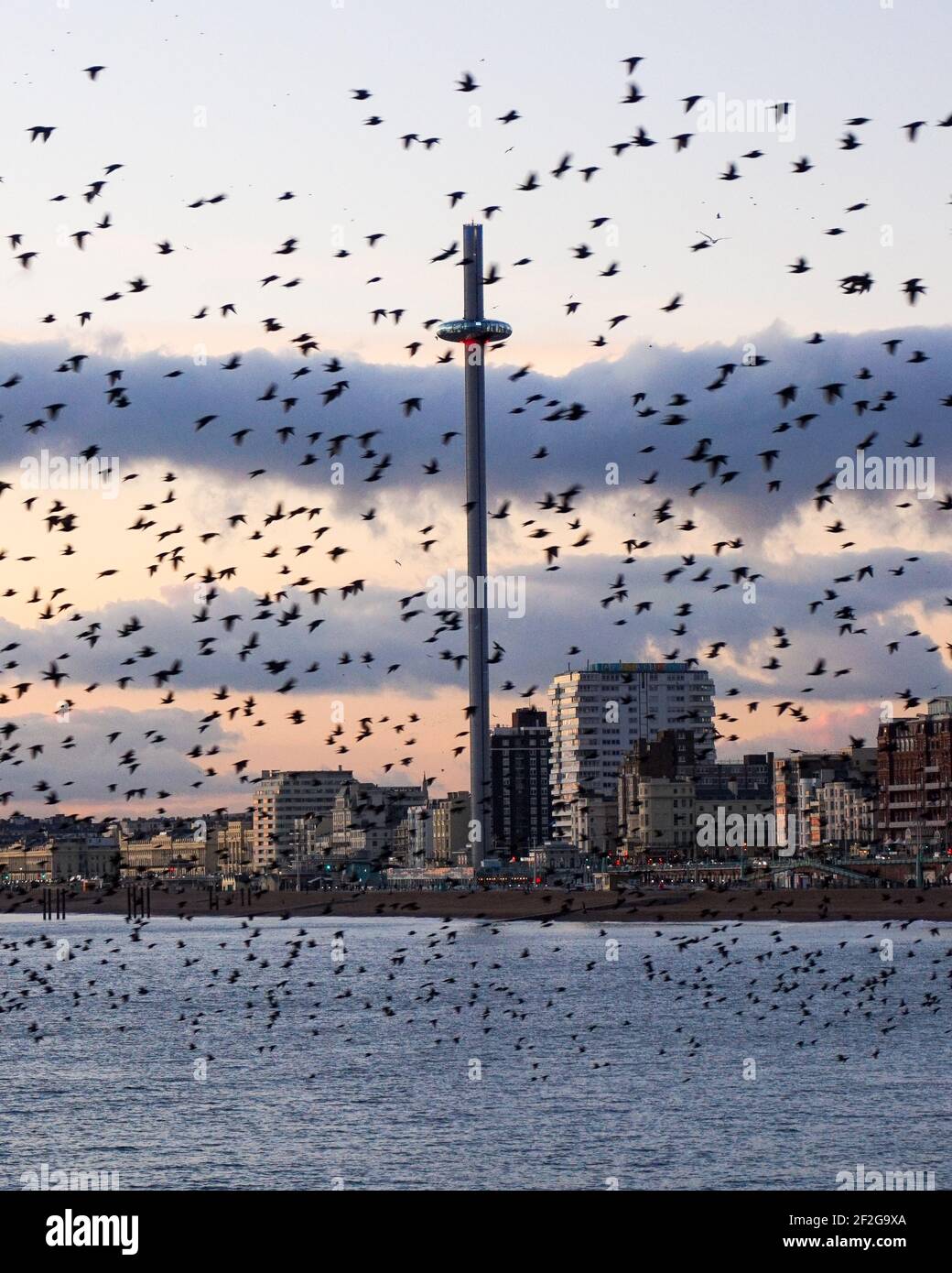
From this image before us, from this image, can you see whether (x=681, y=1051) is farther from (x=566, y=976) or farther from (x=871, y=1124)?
(x=566, y=976)

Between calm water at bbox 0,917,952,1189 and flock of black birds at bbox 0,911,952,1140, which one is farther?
flock of black birds at bbox 0,911,952,1140

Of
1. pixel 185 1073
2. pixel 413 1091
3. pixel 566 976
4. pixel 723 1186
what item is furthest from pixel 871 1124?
pixel 566 976

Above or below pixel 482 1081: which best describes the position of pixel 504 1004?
below

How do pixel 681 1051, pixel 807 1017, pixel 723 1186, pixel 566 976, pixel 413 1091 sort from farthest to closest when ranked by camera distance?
pixel 566 976 < pixel 807 1017 < pixel 681 1051 < pixel 413 1091 < pixel 723 1186

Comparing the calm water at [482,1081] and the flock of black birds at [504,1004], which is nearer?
the calm water at [482,1081]

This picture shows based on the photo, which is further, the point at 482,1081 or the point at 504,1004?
the point at 504,1004
